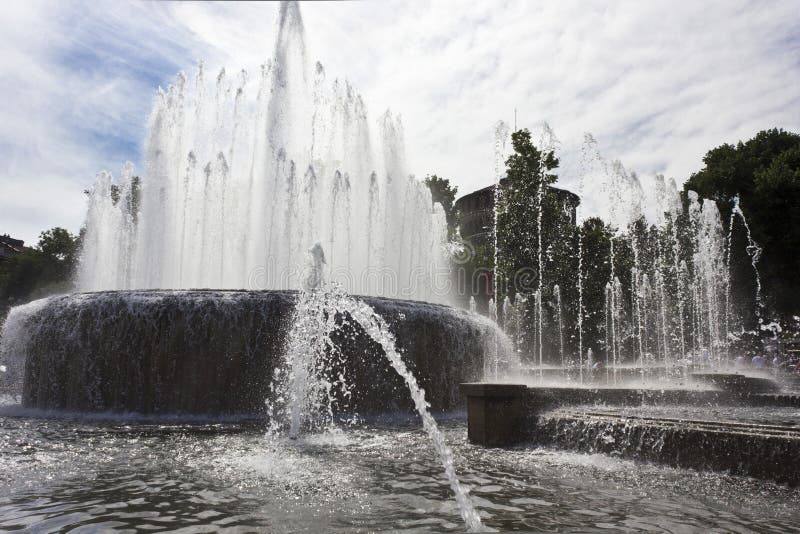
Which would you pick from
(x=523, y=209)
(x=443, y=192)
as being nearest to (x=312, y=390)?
(x=523, y=209)

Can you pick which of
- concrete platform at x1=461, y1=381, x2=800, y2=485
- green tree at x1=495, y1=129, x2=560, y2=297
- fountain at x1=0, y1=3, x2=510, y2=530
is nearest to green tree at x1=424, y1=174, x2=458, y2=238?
green tree at x1=495, y1=129, x2=560, y2=297

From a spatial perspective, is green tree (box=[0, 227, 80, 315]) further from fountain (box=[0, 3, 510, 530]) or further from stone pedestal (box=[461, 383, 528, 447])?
stone pedestal (box=[461, 383, 528, 447])

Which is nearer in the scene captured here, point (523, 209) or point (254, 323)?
point (254, 323)

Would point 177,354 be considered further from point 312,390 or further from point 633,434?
point 633,434

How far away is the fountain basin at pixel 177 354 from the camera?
10.5m

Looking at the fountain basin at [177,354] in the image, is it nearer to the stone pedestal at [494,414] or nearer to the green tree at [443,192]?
the stone pedestal at [494,414]

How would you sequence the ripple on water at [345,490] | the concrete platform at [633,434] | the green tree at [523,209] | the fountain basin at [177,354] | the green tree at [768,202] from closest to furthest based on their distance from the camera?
the ripple on water at [345,490]
the concrete platform at [633,434]
the fountain basin at [177,354]
the green tree at [768,202]
the green tree at [523,209]

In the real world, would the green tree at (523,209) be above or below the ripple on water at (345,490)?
above

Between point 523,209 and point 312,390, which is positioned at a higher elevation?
point 523,209

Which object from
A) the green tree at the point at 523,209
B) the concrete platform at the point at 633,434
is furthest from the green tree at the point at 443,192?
the concrete platform at the point at 633,434

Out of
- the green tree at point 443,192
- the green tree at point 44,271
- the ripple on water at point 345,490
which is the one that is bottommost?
the ripple on water at point 345,490

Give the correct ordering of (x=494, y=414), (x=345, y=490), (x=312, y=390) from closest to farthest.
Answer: (x=345, y=490)
(x=494, y=414)
(x=312, y=390)

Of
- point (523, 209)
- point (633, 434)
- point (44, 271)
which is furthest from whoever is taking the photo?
point (44, 271)

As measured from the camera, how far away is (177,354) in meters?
10.6
